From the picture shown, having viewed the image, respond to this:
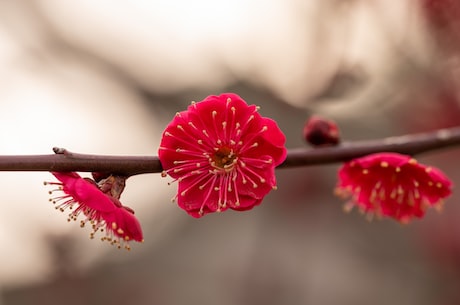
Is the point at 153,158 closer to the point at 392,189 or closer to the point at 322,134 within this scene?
the point at 322,134

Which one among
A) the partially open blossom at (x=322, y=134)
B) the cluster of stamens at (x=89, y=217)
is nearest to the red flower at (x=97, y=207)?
the cluster of stamens at (x=89, y=217)

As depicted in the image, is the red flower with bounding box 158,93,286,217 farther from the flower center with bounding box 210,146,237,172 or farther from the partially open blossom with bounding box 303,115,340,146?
the partially open blossom with bounding box 303,115,340,146

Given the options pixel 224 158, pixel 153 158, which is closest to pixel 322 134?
pixel 224 158

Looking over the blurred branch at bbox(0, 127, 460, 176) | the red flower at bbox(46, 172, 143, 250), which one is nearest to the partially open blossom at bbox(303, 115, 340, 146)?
the blurred branch at bbox(0, 127, 460, 176)

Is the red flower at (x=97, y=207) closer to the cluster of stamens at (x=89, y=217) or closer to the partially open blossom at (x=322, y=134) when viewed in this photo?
the cluster of stamens at (x=89, y=217)

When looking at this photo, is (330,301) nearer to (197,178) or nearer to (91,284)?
(91,284)

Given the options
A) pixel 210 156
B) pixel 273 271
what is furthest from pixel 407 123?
pixel 210 156

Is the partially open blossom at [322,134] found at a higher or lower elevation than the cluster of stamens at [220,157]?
higher

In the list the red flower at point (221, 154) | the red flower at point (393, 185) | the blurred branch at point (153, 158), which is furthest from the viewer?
the red flower at point (393, 185)

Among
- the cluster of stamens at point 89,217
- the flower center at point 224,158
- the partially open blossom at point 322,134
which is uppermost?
the partially open blossom at point 322,134
